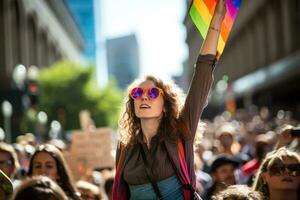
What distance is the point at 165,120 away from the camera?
4.20m

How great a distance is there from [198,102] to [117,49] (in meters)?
184

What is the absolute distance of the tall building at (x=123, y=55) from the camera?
18138 centimetres

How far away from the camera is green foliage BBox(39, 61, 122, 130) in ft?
159

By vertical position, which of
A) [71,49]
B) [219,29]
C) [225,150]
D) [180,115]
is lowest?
[225,150]

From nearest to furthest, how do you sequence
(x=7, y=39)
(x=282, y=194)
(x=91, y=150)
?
(x=282, y=194)
(x=91, y=150)
(x=7, y=39)

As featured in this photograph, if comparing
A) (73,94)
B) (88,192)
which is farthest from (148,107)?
(73,94)

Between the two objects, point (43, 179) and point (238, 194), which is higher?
point (43, 179)

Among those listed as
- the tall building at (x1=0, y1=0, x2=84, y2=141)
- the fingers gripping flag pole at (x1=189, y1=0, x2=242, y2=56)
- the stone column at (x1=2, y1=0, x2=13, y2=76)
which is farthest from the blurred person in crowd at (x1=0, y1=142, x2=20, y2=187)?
the stone column at (x1=2, y1=0, x2=13, y2=76)

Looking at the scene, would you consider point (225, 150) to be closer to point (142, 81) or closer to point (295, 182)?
point (295, 182)

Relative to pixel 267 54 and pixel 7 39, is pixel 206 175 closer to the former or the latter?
pixel 7 39

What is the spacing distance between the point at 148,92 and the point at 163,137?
0.95ft

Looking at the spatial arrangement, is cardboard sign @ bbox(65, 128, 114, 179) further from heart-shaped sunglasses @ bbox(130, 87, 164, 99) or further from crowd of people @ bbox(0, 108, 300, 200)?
heart-shaped sunglasses @ bbox(130, 87, 164, 99)

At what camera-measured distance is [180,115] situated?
4.18 meters

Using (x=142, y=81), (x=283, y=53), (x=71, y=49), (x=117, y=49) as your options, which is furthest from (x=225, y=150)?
(x=117, y=49)
